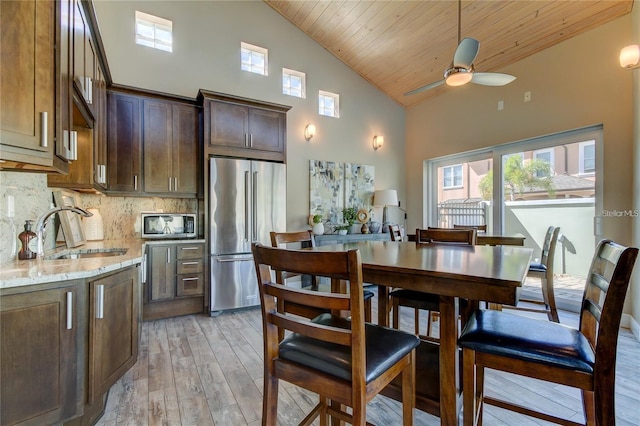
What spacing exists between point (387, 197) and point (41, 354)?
4657 millimetres

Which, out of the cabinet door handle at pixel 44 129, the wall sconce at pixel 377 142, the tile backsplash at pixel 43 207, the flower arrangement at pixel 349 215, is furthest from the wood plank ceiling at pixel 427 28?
the cabinet door handle at pixel 44 129

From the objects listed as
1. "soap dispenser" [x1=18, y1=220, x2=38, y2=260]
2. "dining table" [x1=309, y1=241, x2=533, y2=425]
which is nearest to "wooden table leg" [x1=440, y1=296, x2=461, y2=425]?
"dining table" [x1=309, y1=241, x2=533, y2=425]

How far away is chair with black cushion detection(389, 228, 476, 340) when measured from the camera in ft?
6.68

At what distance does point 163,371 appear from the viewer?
2.24m

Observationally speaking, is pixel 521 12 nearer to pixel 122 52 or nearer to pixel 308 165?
pixel 308 165

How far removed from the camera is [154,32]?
3.78m

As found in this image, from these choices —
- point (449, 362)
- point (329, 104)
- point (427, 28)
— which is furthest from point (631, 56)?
point (329, 104)

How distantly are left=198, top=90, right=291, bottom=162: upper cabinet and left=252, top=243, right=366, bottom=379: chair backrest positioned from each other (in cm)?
286

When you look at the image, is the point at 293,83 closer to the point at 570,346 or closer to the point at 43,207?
the point at 43,207

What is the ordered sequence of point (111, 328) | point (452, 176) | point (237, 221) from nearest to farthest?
1. point (111, 328)
2. point (237, 221)
3. point (452, 176)

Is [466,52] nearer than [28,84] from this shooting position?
No

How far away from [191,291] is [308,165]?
2.51m

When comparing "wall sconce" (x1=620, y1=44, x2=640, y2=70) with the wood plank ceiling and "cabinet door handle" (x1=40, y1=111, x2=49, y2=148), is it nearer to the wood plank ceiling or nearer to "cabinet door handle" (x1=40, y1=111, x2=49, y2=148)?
the wood plank ceiling

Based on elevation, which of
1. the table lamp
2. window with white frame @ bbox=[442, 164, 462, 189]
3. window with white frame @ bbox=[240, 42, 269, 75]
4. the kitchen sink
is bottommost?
the kitchen sink
